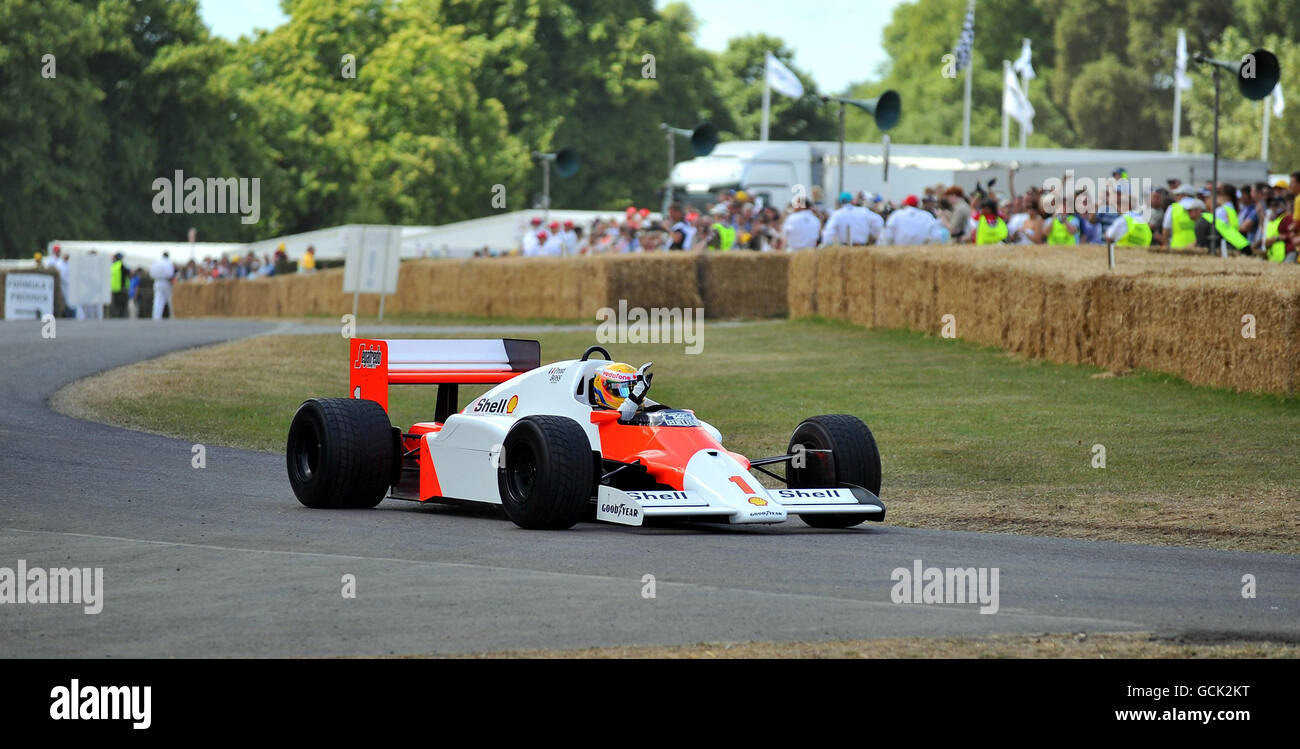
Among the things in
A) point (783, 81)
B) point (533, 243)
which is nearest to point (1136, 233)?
point (783, 81)

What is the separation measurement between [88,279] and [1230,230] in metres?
28.8

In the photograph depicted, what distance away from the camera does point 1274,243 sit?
21.3m

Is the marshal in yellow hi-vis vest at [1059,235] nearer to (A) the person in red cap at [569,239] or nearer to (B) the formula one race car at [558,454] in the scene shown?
(B) the formula one race car at [558,454]

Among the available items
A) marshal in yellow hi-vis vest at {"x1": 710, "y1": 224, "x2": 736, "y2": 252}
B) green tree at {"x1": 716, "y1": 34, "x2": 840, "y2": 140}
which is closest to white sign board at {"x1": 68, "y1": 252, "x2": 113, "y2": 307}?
marshal in yellow hi-vis vest at {"x1": 710, "y1": 224, "x2": 736, "y2": 252}

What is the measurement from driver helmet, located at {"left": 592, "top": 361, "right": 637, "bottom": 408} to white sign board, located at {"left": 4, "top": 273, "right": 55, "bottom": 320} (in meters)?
34.6

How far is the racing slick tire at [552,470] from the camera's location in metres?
9.74

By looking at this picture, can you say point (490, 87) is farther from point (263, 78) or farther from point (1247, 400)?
point (1247, 400)

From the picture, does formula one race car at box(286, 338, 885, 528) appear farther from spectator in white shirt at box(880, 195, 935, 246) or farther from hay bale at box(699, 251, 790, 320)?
hay bale at box(699, 251, 790, 320)

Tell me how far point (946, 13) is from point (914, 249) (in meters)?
79.7

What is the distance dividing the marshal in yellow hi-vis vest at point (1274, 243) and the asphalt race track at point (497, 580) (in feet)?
39.0

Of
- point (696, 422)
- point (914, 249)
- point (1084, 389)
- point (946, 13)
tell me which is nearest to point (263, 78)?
point (946, 13)

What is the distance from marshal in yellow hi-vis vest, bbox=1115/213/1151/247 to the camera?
24938 millimetres

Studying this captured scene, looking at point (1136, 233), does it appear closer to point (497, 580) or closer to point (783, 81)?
point (497, 580)

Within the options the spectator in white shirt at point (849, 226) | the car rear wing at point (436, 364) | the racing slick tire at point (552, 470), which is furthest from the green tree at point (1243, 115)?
the racing slick tire at point (552, 470)
